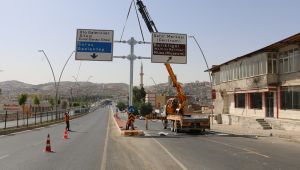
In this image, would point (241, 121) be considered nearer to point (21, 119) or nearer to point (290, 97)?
point (290, 97)

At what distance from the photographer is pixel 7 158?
13.7 meters

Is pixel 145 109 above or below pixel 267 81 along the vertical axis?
below

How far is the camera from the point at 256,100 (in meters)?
40.2

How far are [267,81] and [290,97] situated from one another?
2.80 meters

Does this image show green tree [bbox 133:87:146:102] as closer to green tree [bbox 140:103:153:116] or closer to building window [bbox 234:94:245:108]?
green tree [bbox 140:103:153:116]

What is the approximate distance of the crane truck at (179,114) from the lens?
29.3 metres

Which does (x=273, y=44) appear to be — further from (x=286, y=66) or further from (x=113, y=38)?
(x=113, y=38)

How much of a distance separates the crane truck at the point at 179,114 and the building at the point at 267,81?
8.07 meters

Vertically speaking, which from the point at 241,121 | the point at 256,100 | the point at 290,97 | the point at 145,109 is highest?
the point at 290,97

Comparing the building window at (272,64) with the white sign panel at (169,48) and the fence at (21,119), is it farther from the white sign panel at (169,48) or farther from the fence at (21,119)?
the fence at (21,119)

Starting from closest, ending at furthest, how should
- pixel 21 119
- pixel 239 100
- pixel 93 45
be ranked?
pixel 93 45 < pixel 239 100 < pixel 21 119

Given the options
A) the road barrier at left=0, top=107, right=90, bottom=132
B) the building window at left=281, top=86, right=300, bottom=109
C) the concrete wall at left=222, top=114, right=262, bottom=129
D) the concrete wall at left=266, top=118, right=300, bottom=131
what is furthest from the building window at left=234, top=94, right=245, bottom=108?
the road barrier at left=0, top=107, right=90, bottom=132

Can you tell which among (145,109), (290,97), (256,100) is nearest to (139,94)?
(145,109)

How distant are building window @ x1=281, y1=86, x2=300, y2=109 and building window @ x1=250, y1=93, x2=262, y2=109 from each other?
5052 millimetres
